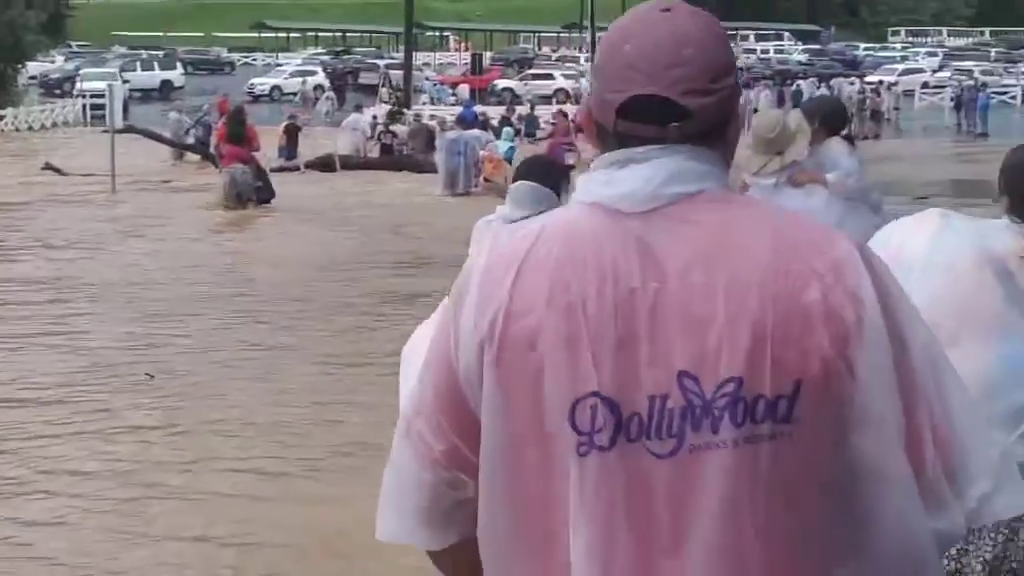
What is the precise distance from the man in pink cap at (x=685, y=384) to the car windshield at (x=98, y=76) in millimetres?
51608

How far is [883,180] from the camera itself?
26.2m

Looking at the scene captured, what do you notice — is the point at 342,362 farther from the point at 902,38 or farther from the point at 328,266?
the point at 902,38

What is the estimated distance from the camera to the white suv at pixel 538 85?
52.9 meters

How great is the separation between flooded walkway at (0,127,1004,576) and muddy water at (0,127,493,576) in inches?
0.7

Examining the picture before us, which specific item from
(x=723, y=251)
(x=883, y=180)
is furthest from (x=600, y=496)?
(x=883, y=180)

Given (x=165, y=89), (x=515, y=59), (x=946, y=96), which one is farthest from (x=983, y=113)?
(x=515, y=59)

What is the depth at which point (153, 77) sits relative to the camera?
58250 mm

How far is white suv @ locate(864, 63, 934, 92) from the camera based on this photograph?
2098 inches

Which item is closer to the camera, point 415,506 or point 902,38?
point 415,506

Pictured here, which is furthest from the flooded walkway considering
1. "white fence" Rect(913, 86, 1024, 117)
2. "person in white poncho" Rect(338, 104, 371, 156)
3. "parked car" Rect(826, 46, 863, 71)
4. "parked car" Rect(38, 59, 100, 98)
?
"parked car" Rect(826, 46, 863, 71)

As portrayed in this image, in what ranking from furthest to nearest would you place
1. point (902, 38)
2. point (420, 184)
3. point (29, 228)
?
point (902, 38) < point (420, 184) < point (29, 228)

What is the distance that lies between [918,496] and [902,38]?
77.1 meters

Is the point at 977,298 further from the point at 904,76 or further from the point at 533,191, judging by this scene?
the point at 904,76

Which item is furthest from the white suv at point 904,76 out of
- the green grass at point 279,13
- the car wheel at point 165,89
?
the green grass at point 279,13
